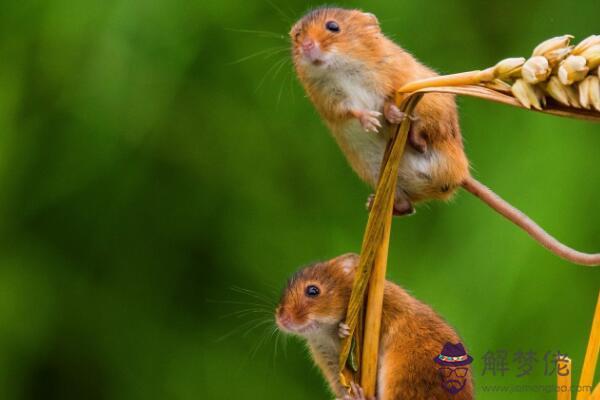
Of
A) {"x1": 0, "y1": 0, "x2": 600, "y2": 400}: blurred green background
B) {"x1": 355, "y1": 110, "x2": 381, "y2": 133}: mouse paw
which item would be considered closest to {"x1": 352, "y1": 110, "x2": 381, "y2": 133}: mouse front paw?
{"x1": 355, "y1": 110, "x2": 381, "y2": 133}: mouse paw

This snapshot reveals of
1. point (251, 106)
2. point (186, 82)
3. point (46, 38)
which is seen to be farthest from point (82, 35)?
point (251, 106)

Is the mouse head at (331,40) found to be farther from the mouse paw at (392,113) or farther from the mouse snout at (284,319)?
the mouse snout at (284,319)

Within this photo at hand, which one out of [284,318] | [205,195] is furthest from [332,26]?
[205,195]

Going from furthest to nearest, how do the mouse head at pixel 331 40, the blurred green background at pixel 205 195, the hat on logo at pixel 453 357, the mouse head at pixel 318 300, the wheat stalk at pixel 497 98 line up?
the blurred green background at pixel 205 195
the mouse head at pixel 318 300
the mouse head at pixel 331 40
the hat on logo at pixel 453 357
the wheat stalk at pixel 497 98

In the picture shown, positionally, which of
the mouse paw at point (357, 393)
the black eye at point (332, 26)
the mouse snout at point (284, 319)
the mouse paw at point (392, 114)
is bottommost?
the mouse snout at point (284, 319)

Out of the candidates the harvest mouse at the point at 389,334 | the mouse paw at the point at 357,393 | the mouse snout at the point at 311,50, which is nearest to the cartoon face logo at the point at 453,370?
the harvest mouse at the point at 389,334

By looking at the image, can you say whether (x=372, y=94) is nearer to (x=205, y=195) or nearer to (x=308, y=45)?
(x=308, y=45)
